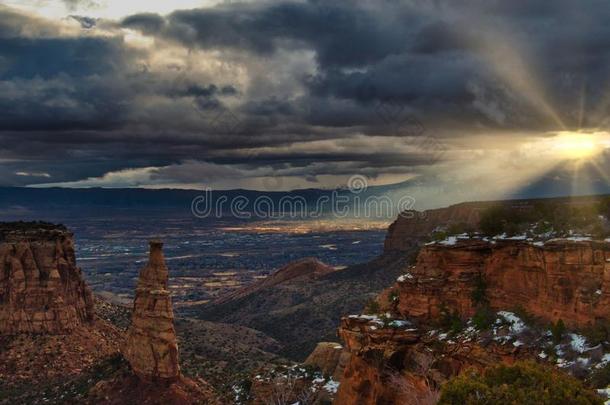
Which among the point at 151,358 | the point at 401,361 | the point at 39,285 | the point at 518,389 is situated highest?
the point at 518,389

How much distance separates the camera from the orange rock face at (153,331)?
58.9 m

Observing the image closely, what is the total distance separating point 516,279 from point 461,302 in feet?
11.2

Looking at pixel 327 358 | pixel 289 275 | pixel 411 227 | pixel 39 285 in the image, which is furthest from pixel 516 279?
pixel 289 275

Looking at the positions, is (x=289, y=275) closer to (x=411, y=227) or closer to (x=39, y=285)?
(x=411, y=227)

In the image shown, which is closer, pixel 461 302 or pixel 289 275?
pixel 461 302

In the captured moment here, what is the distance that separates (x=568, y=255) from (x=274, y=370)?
28091 millimetres

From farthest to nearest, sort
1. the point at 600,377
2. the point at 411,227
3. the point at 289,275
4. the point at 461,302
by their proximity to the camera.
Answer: the point at 289,275
the point at 411,227
the point at 461,302
the point at 600,377

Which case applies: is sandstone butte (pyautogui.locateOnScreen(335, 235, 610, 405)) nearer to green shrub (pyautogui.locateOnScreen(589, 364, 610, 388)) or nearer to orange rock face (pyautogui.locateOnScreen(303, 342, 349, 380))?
green shrub (pyautogui.locateOnScreen(589, 364, 610, 388))

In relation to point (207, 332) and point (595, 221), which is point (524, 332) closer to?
point (595, 221)

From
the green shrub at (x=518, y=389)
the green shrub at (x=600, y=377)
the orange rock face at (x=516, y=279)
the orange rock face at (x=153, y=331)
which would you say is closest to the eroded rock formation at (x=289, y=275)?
the orange rock face at (x=153, y=331)

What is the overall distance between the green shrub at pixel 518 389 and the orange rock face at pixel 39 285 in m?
58.0

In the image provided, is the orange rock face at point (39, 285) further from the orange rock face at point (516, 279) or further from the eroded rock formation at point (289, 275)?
the eroded rock formation at point (289, 275)

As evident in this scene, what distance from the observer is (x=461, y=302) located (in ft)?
124

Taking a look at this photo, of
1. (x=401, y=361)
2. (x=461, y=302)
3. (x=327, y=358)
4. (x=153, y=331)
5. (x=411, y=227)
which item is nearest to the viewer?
(x=401, y=361)
